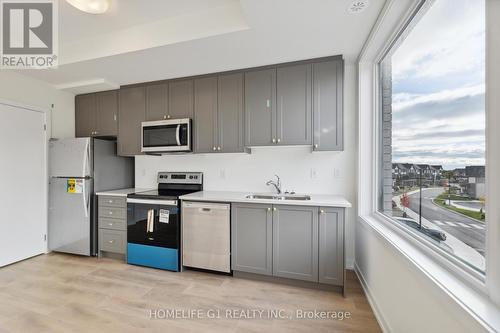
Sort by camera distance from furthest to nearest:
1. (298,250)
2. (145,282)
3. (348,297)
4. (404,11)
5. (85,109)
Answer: (85,109), (145,282), (298,250), (348,297), (404,11)

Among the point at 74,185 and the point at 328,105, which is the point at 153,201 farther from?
the point at 328,105

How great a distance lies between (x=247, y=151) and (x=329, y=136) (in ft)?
3.29

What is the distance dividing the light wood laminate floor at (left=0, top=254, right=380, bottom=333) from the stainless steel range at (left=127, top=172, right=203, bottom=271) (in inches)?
5.3

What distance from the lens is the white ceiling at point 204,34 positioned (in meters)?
1.77

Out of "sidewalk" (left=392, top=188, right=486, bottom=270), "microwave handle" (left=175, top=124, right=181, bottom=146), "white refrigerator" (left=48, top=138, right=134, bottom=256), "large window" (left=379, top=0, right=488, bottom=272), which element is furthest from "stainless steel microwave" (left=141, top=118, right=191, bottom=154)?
"sidewalk" (left=392, top=188, right=486, bottom=270)

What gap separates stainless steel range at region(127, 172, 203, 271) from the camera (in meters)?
2.64

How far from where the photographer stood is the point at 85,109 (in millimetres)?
3523

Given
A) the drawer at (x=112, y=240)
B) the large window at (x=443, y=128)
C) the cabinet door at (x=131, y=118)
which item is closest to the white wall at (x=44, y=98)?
the cabinet door at (x=131, y=118)

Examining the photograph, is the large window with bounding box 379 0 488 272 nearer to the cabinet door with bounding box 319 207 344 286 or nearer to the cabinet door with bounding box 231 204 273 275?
the cabinet door with bounding box 319 207 344 286

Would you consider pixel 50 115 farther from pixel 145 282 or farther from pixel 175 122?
pixel 145 282

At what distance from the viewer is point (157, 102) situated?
3119 millimetres

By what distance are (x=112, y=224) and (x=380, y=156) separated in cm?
338

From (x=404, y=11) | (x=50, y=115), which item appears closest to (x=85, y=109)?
(x=50, y=115)

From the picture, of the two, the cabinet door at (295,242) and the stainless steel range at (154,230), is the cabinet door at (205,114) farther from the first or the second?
the cabinet door at (295,242)
